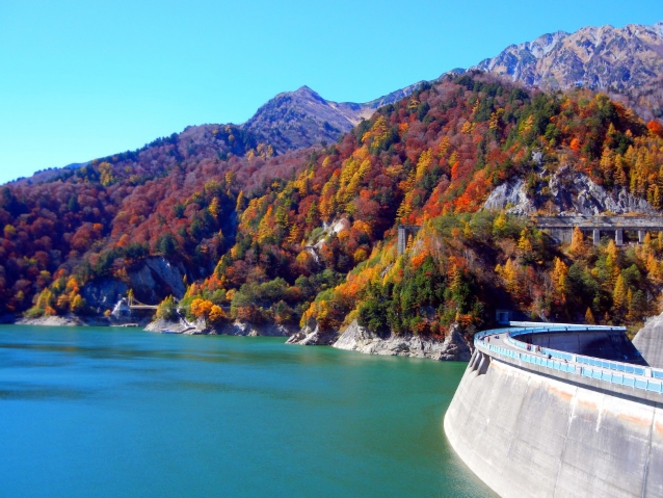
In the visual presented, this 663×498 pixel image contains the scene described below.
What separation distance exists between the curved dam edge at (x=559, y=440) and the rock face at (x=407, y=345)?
41308mm

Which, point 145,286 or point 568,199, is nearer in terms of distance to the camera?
point 568,199

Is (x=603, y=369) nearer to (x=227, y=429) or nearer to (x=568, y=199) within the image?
(x=227, y=429)

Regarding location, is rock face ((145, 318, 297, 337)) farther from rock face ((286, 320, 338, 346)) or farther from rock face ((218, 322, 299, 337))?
rock face ((286, 320, 338, 346))

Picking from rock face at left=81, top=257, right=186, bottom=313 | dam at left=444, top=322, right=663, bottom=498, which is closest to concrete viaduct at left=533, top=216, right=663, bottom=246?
dam at left=444, top=322, right=663, bottom=498

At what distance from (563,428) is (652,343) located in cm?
3891

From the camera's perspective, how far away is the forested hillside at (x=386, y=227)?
7531cm

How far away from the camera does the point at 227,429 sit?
122 ft

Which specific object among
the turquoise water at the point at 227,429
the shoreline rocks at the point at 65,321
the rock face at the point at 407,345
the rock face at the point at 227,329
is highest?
the turquoise water at the point at 227,429

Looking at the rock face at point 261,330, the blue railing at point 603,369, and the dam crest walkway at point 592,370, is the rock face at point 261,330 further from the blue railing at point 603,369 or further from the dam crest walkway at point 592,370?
the blue railing at point 603,369

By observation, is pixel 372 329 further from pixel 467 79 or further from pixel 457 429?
pixel 467 79

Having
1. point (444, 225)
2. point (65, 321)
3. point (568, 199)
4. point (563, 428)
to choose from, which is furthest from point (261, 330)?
point (563, 428)

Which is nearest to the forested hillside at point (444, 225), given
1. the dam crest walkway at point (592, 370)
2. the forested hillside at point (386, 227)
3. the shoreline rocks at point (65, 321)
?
the forested hillside at point (386, 227)

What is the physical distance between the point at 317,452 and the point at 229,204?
14354 centimetres

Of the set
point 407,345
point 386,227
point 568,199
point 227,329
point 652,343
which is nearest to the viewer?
point 652,343
